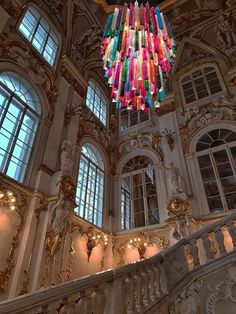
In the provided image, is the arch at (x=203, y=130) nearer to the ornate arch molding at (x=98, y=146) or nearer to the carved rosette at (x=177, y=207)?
the carved rosette at (x=177, y=207)

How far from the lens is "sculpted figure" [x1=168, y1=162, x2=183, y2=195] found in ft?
28.3

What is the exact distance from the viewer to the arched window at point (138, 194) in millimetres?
9492

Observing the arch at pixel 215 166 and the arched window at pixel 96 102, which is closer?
the arch at pixel 215 166

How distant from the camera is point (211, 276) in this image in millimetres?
4207

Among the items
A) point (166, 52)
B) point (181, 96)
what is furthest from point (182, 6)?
point (166, 52)

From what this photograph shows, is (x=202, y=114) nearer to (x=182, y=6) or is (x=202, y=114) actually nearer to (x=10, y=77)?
(x=182, y=6)

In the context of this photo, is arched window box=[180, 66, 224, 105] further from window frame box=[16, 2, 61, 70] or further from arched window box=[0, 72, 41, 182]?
arched window box=[0, 72, 41, 182]

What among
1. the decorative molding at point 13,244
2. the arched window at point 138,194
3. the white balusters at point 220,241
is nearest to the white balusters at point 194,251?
the white balusters at point 220,241

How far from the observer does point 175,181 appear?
877 centimetres

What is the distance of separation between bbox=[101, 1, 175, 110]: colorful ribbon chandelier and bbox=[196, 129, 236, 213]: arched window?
13.5 feet

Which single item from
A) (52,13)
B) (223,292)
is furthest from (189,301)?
(52,13)

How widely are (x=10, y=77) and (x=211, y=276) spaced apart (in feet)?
25.2

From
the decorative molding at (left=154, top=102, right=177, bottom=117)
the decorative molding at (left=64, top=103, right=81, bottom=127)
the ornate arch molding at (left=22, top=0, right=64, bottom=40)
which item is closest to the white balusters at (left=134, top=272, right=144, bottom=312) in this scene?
the decorative molding at (left=64, top=103, right=81, bottom=127)

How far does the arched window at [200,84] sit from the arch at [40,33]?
20.1 feet
